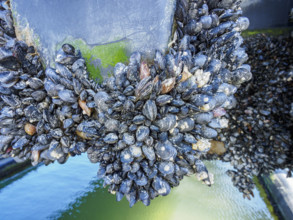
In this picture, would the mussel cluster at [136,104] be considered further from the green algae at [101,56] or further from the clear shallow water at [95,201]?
the clear shallow water at [95,201]

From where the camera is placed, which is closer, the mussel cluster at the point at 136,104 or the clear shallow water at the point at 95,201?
the mussel cluster at the point at 136,104

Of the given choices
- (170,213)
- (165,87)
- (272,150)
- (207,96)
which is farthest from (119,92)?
(272,150)

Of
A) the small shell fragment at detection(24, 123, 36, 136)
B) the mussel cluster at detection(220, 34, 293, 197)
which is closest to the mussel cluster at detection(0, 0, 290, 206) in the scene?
the small shell fragment at detection(24, 123, 36, 136)

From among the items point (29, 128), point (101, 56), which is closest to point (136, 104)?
point (101, 56)

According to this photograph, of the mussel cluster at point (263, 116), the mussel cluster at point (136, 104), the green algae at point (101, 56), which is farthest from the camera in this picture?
the mussel cluster at point (263, 116)

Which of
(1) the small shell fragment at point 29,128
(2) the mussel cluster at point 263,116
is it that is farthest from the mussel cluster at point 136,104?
(2) the mussel cluster at point 263,116

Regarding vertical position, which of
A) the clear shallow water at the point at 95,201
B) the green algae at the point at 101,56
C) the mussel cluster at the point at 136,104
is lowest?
the clear shallow water at the point at 95,201

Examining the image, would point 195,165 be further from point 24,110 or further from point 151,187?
point 24,110

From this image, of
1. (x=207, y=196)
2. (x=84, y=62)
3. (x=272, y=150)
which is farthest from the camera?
(x=207, y=196)
